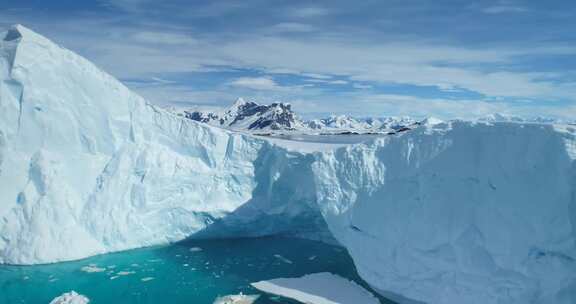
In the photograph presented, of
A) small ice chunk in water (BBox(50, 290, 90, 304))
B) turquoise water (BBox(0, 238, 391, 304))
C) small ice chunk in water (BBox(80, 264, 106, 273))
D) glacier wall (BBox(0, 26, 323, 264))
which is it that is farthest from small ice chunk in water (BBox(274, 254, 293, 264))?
small ice chunk in water (BBox(50, 290, 90, 304))

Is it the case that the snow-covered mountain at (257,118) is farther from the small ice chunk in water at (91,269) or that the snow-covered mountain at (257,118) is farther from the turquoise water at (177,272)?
the small ice chunk in water at (91,269)

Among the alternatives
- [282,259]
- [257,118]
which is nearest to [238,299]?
[282,259]

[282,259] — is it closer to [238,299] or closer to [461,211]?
[238,299]

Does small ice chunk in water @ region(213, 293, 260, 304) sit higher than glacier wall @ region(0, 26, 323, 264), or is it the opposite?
glacier wall @ region(0, 26, 323, 264)

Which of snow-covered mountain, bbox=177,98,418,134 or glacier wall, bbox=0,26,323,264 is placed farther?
snow-covered mountain, bbox=177,98,418,134

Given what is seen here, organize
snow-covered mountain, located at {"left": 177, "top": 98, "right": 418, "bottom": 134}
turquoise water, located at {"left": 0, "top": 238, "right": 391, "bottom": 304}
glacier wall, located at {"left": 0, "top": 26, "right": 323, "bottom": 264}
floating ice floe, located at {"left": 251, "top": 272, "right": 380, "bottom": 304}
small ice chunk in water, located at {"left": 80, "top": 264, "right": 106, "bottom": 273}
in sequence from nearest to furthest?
1. floating ice floe, located at {"left": 251, "top": 272, "right": 380, "bottom": 304}
2. turquoise water, located at {"left": 0, "top": 238, "right": 391, "bottom": 304}
3. small ice chunk in water, located at {"left": 80, "top": 264, "right": 106, "bottom": 273}
4. glacier wall, located at {"left": 0, "top": 26, "right": 323, "bottom": 264}
5. snow-covered mountain, located at {"left": 177, "top": 98, "right": 418, "bottom": 134}

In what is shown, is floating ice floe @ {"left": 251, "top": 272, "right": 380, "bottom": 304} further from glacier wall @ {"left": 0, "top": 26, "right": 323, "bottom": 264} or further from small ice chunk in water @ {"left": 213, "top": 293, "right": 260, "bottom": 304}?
glacier wall @ {"left": 0, "top": 26, "right": 323, "bottom": 264}
